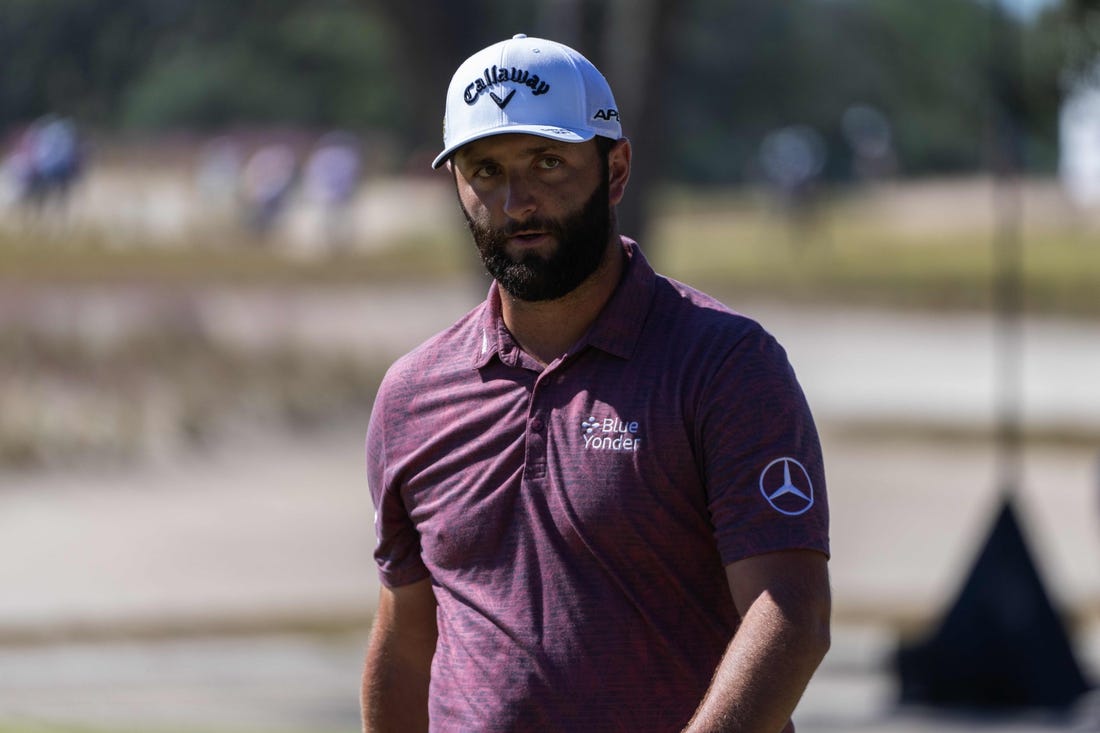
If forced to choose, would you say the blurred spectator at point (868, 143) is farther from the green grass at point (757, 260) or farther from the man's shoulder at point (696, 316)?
the man's shoulder at point (696, 316)

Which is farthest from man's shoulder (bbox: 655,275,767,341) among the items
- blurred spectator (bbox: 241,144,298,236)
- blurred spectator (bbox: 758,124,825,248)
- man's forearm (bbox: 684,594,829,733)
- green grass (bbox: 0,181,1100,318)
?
blurred spectator (bbox: 758,124,825,248)

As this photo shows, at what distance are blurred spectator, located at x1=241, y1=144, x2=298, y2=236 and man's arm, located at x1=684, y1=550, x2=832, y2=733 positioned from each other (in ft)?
53.2

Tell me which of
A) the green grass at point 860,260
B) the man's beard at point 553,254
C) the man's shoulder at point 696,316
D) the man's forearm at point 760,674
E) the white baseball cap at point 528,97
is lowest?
the man's forearm at point 760,674

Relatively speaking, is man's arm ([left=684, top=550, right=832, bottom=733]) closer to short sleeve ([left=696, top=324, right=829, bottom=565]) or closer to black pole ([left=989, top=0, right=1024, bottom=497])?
short sleeve ([left=696, top=324, right=829, bottom=565])

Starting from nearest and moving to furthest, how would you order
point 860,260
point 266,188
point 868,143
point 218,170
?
point 218,170 < point 266,188 < point 860,260 < point 868,143

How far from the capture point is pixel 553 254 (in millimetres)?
2984

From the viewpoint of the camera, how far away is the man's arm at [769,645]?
276 cm

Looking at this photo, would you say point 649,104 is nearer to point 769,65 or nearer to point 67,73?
point 67,73

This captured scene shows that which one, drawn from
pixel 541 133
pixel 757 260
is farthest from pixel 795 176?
pixel 541 133

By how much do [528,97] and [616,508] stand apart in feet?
1.99

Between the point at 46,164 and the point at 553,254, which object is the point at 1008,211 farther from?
the point at 553,254

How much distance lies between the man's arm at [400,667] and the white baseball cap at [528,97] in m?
0.74

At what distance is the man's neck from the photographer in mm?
3043

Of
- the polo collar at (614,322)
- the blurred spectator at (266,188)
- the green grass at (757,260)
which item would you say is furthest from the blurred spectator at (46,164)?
the polo collar at (614,322)
